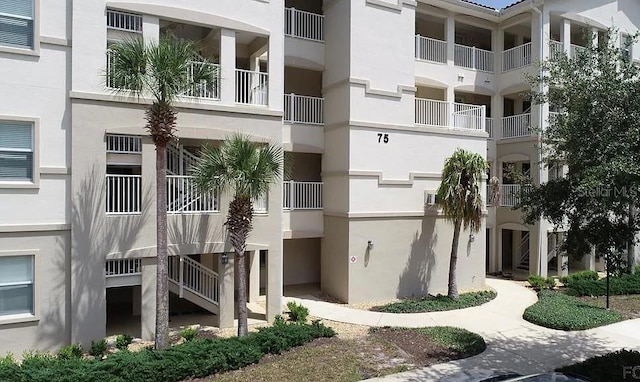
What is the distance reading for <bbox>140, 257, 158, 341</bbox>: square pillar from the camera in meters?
Result: 11.9

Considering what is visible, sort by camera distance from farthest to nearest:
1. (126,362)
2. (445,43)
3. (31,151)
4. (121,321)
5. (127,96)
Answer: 1. (445,43)
2. (121,321)
3. (127,96)
4. (31,151)
5. (126,362)

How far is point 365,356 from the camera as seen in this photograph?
34.8ft

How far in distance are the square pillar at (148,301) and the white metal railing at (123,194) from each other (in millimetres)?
1413

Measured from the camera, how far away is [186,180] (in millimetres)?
12656


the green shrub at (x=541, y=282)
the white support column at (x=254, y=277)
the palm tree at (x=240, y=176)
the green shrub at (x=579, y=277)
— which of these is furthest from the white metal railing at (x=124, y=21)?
the green shrub at (x=579, y=277)

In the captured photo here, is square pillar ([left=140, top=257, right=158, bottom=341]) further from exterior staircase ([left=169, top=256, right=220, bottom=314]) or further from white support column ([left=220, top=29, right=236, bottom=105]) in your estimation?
white support column ([left=220, top=29, right=236, bottom=105])

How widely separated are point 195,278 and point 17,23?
25.7 ft

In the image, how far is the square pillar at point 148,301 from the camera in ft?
39.0

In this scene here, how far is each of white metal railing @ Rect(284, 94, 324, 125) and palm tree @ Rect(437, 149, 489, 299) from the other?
5.27 meters

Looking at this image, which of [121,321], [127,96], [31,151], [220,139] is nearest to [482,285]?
[220,139]

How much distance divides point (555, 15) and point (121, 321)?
21756 millimetres

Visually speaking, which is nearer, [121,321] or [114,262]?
[114,262]

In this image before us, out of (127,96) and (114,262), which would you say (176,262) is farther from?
(127,96)

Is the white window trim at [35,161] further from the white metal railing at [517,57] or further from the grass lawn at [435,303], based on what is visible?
the white metal railing at [517,57]
